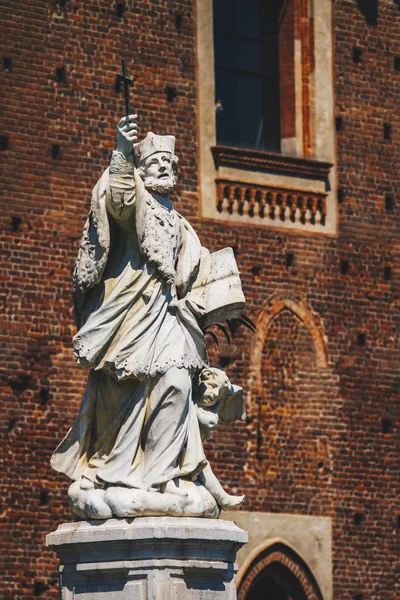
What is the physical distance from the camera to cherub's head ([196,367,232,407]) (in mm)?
11086

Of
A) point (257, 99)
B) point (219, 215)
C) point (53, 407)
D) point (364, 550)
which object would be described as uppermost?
point (257, 99)

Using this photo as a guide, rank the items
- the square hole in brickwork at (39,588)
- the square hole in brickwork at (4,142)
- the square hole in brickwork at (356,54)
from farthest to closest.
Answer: the square hole in brickwork at (356,54) → the square hole in brickwork at (4,142) → the square hole in brickwork at (39,588)

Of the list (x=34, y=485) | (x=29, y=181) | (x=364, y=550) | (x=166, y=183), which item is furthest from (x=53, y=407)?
(x=166, y=183)

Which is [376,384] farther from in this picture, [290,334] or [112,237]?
[112,237]

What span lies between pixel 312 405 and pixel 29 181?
4400 millimetres

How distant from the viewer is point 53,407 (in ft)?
68.6

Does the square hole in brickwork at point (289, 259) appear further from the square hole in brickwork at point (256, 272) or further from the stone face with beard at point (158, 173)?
the stone face with beard at point (158, 173)

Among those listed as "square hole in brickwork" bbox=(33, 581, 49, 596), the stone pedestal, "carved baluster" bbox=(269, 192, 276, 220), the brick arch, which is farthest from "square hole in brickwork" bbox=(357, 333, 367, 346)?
the stone pedestal

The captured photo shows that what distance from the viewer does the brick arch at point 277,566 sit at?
22.5m

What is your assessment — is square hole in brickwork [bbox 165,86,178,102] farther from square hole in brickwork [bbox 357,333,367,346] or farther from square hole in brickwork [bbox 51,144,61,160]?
square hole in brickwork [bbox 357,333,367,346]

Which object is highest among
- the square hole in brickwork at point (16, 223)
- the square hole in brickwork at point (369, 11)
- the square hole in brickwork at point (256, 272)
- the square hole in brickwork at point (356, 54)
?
the square hole in brickwork at point (369, 11)

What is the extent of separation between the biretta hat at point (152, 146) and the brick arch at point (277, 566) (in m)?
11.8

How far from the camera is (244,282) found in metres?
23.2

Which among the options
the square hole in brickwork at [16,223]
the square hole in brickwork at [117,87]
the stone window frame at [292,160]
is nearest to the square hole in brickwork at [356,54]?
the stone window frame at [292,160]
